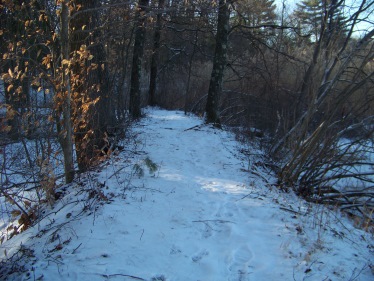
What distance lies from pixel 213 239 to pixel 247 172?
8.77 ft

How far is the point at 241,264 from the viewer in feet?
9.36

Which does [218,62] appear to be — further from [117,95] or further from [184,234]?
[184,234]

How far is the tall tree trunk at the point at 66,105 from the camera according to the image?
3881 millimetres

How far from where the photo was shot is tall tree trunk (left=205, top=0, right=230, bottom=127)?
9117mm

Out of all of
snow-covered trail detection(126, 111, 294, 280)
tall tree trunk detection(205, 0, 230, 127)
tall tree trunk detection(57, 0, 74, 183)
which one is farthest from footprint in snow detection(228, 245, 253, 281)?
tall tree trunk detection(205, 0, 230, 127)

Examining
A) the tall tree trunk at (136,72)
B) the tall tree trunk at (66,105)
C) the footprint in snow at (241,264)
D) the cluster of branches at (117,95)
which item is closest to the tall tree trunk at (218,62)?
the cluster of branches at (117,95)

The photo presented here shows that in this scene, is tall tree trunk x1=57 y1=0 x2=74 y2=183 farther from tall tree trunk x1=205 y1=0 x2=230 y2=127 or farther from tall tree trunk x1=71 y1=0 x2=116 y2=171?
tall tree trunk x1=205 y1=0 x2=230 y2=127

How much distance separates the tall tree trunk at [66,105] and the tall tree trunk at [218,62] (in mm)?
5815

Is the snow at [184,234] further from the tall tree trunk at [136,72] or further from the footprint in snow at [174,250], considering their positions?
the tall tree trunk at [136,72]

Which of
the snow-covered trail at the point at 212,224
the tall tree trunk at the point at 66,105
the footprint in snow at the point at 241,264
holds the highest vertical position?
the tall tree trunk at the point at 66,105

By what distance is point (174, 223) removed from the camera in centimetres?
352

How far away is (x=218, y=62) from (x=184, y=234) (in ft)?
23.6

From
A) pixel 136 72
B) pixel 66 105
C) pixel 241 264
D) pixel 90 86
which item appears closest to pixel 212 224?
pixel 241 264

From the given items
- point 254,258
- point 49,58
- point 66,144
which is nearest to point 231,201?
point 254,258
